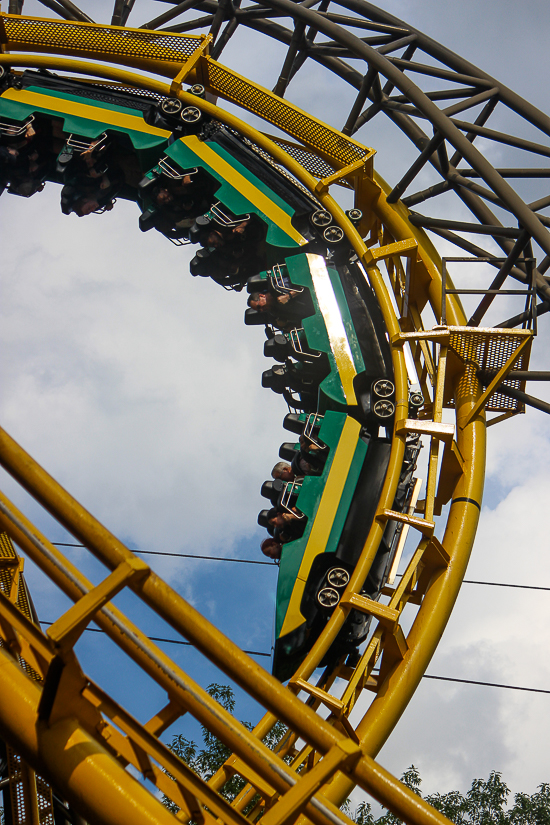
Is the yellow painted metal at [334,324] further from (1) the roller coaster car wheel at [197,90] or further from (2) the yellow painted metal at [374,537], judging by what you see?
(1) the roller coaster car wheel at [197,90]

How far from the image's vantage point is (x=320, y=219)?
373 inches

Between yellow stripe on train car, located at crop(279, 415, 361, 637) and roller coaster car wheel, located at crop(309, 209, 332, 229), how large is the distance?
2.69 metres

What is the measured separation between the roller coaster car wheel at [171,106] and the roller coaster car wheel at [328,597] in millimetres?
6827

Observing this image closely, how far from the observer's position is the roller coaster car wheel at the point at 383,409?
8.21 meters

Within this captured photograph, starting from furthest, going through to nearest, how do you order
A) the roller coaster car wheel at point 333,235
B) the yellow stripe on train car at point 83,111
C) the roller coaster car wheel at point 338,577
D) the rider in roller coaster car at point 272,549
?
the yellow stripe on train car at point 83,111 < the roller coaster car wheel at point 333,235 < the rider in roller coaster car at point 272,549 < the roller coaster car wheel at point 338,577

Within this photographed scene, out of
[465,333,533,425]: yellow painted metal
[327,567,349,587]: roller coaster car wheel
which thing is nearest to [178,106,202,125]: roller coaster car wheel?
[465,333,533,425]: yellow painted metal

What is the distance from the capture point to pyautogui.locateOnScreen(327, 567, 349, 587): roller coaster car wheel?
24.3ft

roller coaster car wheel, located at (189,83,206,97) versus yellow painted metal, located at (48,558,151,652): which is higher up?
roller coaster car wheel, located at (189,83,206,97)

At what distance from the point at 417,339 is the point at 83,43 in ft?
22.3

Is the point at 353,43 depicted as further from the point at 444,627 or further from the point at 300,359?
the point at 444,627

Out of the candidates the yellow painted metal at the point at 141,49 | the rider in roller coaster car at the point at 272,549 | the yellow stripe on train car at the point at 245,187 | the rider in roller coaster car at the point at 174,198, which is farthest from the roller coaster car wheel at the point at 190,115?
the rider in roller coaster car at the point at 272,549

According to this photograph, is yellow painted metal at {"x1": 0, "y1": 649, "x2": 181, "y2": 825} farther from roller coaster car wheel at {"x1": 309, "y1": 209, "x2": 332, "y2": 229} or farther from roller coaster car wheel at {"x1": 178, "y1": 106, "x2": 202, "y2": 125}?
roller coaster car wheel at {"x1": 178, "y1": 106, "x2": 202, "y2": 125}

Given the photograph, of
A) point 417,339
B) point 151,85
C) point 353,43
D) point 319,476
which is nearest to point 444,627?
point 319,476

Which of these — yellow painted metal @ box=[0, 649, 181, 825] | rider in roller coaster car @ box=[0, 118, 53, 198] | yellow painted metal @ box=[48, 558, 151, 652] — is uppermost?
rider in roller coaster car @ box=[0, 118, 53, 198]
